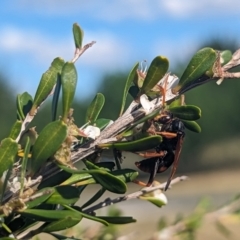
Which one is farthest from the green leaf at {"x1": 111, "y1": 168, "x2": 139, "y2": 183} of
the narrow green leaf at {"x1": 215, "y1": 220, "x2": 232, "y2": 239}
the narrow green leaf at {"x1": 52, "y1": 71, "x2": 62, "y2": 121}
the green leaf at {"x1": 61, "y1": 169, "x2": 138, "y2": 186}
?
the narrow green leaf at {"x1": 215, "y1": 220, "x2": 232, "y2": 239}

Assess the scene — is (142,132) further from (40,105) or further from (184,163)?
(184,163)

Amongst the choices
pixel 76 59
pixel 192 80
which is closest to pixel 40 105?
pixel 76 59

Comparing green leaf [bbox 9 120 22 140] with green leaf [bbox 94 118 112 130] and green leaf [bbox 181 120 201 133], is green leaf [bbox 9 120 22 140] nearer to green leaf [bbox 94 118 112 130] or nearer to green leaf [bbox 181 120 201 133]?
green leaf [bbox 94 118 112 130]

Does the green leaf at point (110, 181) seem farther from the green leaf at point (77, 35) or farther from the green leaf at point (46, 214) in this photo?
the green leaf at point (77, 35)

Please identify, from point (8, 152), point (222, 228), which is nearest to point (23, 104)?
point (8, 152)

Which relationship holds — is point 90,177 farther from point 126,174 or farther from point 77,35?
point 77,35

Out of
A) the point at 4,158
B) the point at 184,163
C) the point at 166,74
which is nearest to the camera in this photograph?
the point at 4,158
